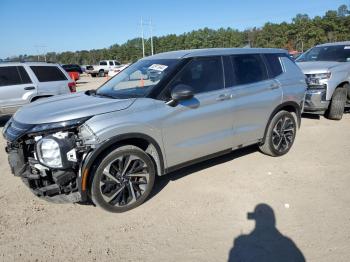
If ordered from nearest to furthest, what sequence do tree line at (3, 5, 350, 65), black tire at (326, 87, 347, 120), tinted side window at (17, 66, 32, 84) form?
black tire at (326, 87, 347, 120) < tinted side window at (17, 66, 32, 84) < tree line at (3, 5, 350, 65)

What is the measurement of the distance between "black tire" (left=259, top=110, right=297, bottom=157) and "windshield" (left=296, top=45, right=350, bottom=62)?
428 centimetres

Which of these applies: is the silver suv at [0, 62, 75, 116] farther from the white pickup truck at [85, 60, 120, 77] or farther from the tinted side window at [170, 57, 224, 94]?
the white pickup truck at [85, 60, 120, 77]

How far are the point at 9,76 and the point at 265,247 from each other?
26.9ft

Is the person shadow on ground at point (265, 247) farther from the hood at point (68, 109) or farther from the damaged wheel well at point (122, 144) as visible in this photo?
the hood at point (68, 109)

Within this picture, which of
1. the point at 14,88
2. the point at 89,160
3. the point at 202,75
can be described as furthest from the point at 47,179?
the point at 14,88

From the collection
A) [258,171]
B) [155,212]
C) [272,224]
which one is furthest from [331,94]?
[155,212]

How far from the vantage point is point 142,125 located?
152 inches

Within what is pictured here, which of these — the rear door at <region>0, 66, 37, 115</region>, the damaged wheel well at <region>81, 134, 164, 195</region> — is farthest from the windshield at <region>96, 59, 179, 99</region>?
the rear door at <region>0, 66, 37, 115</region>

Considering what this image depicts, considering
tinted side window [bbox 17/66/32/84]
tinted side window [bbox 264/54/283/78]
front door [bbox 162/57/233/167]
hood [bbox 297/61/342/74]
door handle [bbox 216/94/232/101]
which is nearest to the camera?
front door [bbox 162/57/233/167]

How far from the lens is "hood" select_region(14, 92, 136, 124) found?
3.63m

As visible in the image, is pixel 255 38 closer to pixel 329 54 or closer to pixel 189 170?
pixel 329 54

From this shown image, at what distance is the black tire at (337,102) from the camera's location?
8.27 m

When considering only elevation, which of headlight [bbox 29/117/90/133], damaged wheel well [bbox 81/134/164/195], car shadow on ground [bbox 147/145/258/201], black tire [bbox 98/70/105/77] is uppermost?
headlight [bbox 29/117/90/133]

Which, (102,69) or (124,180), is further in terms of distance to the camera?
(102,69)
